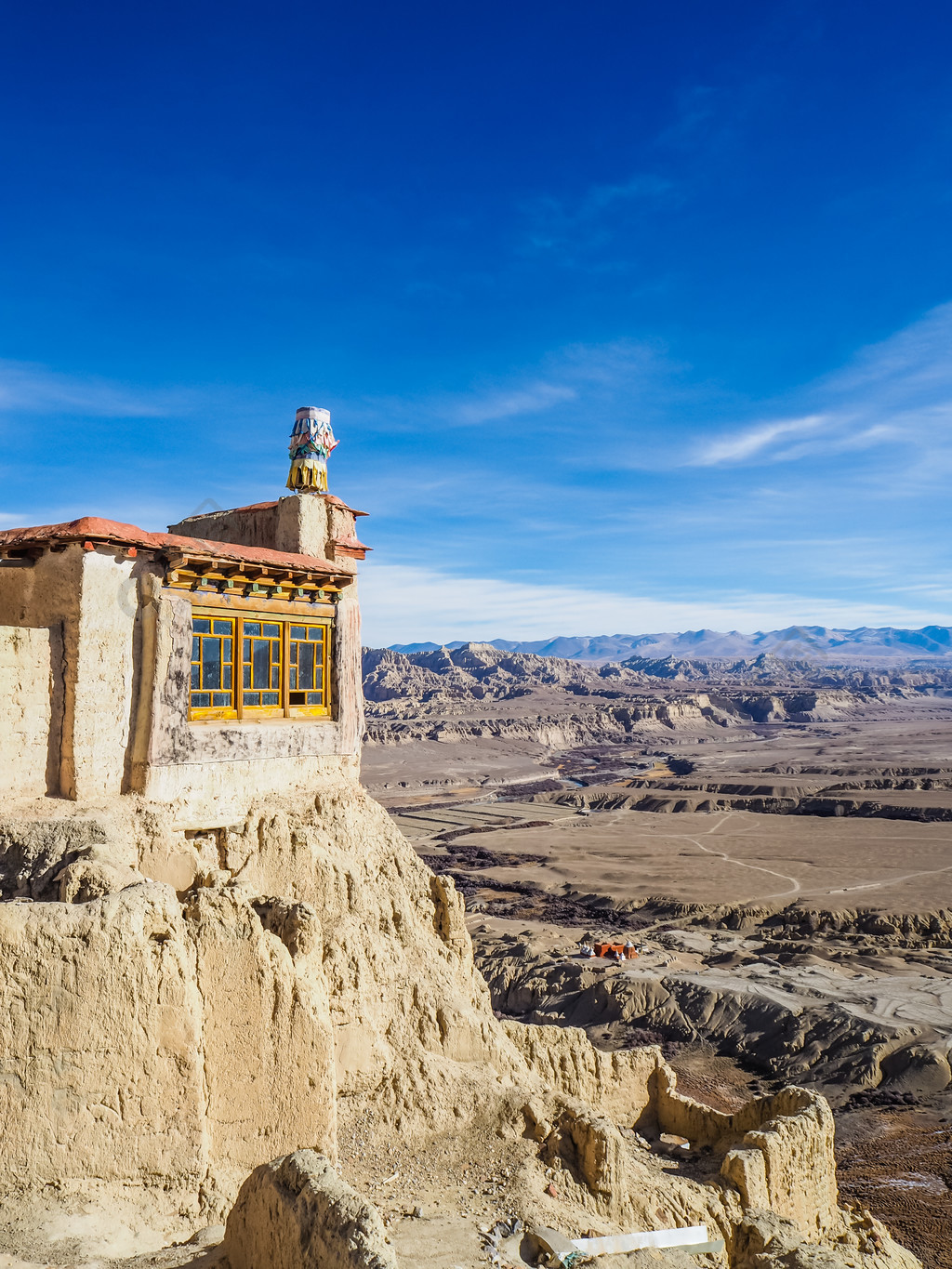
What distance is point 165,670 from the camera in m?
9.97

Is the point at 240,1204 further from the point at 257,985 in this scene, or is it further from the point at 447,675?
the point at 447,675

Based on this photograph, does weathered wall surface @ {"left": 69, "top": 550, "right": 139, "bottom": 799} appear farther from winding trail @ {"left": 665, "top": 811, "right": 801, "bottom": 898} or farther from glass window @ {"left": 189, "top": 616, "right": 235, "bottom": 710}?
winding trail @ {"left": 665, "top": 811, "right": 801, "bottom": 898}

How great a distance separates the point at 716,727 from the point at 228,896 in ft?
355

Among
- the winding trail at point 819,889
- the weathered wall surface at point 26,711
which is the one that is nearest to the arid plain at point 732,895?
the winding trail at point 819,889

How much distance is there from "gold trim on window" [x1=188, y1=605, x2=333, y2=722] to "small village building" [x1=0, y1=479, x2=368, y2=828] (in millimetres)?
17

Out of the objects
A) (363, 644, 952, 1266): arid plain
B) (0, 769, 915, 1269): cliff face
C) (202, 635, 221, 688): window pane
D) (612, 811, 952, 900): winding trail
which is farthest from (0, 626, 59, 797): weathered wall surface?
(612, 811, 952, 900): winding trail

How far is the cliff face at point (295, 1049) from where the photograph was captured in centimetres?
675

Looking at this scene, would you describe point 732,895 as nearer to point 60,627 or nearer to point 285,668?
point 285,668

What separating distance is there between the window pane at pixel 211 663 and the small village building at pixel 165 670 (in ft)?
0.06

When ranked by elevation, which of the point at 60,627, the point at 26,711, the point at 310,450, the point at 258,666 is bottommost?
the point at 26,711

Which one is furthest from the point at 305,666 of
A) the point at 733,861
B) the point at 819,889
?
the point at 733,861

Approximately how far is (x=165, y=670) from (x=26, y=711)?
1451mm

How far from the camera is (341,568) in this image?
1224 centimetres

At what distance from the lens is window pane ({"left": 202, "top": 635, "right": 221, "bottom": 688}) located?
10.6 meters
